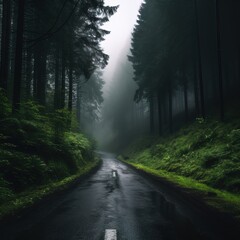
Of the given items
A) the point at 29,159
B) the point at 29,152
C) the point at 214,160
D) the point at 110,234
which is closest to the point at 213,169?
the point at 214,160

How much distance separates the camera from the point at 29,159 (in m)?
10.6

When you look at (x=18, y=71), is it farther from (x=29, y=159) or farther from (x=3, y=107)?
(x=29, y=159)

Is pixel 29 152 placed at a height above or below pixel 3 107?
below

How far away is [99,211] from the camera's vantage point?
7.70m

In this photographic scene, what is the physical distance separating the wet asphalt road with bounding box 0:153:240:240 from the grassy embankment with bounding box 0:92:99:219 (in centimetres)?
73

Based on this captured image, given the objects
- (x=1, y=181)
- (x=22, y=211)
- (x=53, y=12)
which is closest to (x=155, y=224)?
(x=22, y=211)

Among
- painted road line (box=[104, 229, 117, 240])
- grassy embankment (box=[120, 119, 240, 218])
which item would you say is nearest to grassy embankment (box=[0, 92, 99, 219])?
painted road line (box=[104, 229, 117, 240])

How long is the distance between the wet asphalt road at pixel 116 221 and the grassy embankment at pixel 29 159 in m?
0.73

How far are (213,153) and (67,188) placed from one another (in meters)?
8.21

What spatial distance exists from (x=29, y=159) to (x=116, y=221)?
5286 mm

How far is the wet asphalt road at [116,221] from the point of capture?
553cm

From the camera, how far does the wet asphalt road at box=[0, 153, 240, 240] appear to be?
5.53 metres

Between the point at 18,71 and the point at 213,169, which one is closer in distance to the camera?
the point at 213,169

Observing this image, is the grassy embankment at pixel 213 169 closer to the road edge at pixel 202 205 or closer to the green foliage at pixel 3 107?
the road edge at pixel 202 205
